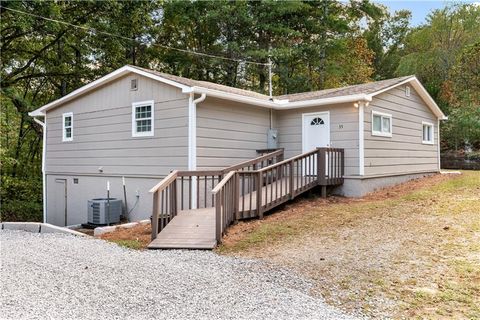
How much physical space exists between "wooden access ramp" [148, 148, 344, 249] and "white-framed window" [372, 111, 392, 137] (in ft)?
4.59

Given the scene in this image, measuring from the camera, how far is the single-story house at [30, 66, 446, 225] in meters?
9.52

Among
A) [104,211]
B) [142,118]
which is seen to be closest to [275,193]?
[142,118]

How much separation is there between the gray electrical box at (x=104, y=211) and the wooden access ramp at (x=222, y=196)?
71.9 inches

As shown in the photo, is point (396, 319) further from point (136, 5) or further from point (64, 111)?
point (136, 5)

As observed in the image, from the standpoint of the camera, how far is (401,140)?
40.7ft

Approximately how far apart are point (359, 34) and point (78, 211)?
22241 mm

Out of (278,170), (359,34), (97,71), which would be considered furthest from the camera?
(359,34)

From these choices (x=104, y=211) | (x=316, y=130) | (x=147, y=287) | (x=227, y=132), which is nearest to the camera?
(x=147, y=287)

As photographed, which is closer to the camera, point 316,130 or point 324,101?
point 324,101

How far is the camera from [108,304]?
3.83m

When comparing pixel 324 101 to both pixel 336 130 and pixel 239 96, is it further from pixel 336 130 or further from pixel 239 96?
pixel 239 96

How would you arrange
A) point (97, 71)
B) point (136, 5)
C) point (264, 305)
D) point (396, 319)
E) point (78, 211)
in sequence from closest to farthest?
point (396, 319) → point (264, 305) → point (78, 211) → point (136, 5) → point (97, 71)

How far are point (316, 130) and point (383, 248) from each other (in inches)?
219

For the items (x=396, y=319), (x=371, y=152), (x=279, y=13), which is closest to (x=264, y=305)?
(x=396, y=319)
